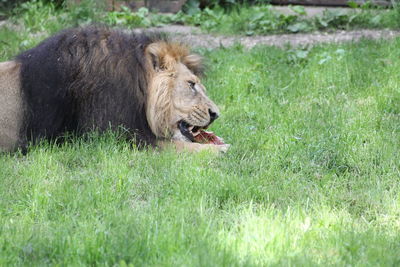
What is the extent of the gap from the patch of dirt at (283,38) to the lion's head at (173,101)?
285cm

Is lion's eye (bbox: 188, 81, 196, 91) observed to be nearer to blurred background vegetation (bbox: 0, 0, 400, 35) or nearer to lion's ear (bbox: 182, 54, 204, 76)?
lion's ear (bbox: 182, 54, 204, 76)

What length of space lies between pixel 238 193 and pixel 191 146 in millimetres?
1083

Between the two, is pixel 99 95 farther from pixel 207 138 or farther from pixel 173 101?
pixel 207 138

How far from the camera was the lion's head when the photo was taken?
17.2 ft

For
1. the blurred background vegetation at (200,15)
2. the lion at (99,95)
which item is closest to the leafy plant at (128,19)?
the blurred background vegetation at (200,15)

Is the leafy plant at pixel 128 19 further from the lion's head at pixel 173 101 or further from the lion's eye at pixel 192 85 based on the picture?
the lion's eye at pixel 192 85

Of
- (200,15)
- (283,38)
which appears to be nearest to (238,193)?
(283,38)

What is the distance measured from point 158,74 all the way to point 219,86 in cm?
165

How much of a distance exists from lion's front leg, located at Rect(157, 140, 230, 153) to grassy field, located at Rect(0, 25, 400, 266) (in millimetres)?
95

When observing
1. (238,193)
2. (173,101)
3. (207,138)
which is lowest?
(207,138)

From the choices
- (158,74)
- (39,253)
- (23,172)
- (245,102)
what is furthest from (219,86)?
(39,253)

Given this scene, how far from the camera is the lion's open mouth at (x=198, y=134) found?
532 cm

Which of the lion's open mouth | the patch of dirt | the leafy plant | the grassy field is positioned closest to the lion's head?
the lion's open mouth

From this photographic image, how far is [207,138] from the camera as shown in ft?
17.8
